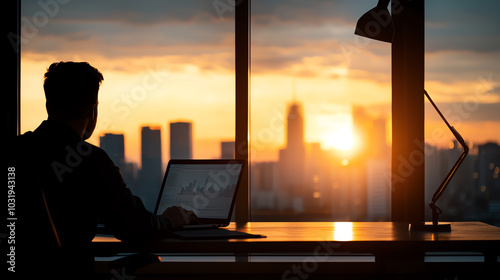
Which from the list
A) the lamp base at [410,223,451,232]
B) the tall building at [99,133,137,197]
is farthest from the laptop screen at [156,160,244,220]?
the lamp base at [410,223,451,232]

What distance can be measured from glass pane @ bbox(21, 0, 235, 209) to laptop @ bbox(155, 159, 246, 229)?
60 cm

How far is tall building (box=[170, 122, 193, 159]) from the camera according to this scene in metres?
3.35

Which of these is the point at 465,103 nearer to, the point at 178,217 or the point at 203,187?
the point at 203,187

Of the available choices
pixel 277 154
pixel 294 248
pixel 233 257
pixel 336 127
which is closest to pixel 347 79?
pixel 336 127

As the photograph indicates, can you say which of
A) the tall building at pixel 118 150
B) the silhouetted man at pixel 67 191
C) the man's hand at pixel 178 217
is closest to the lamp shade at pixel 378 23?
the man's hand at pixel 178 217

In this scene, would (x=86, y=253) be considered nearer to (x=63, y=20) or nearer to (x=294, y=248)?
(x=294, y=248)

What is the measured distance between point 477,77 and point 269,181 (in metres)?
1.47

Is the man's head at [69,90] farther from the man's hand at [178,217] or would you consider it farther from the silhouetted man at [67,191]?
the man's hand at [178,217]

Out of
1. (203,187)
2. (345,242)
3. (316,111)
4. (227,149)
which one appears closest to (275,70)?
(316,111)

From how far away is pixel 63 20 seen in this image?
3459mm

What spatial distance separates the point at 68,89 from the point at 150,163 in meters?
1.58

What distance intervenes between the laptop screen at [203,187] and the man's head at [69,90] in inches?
36.9

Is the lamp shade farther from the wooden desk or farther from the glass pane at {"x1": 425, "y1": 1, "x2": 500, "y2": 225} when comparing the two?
the wooden desk

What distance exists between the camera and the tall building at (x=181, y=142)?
3.35 metres
